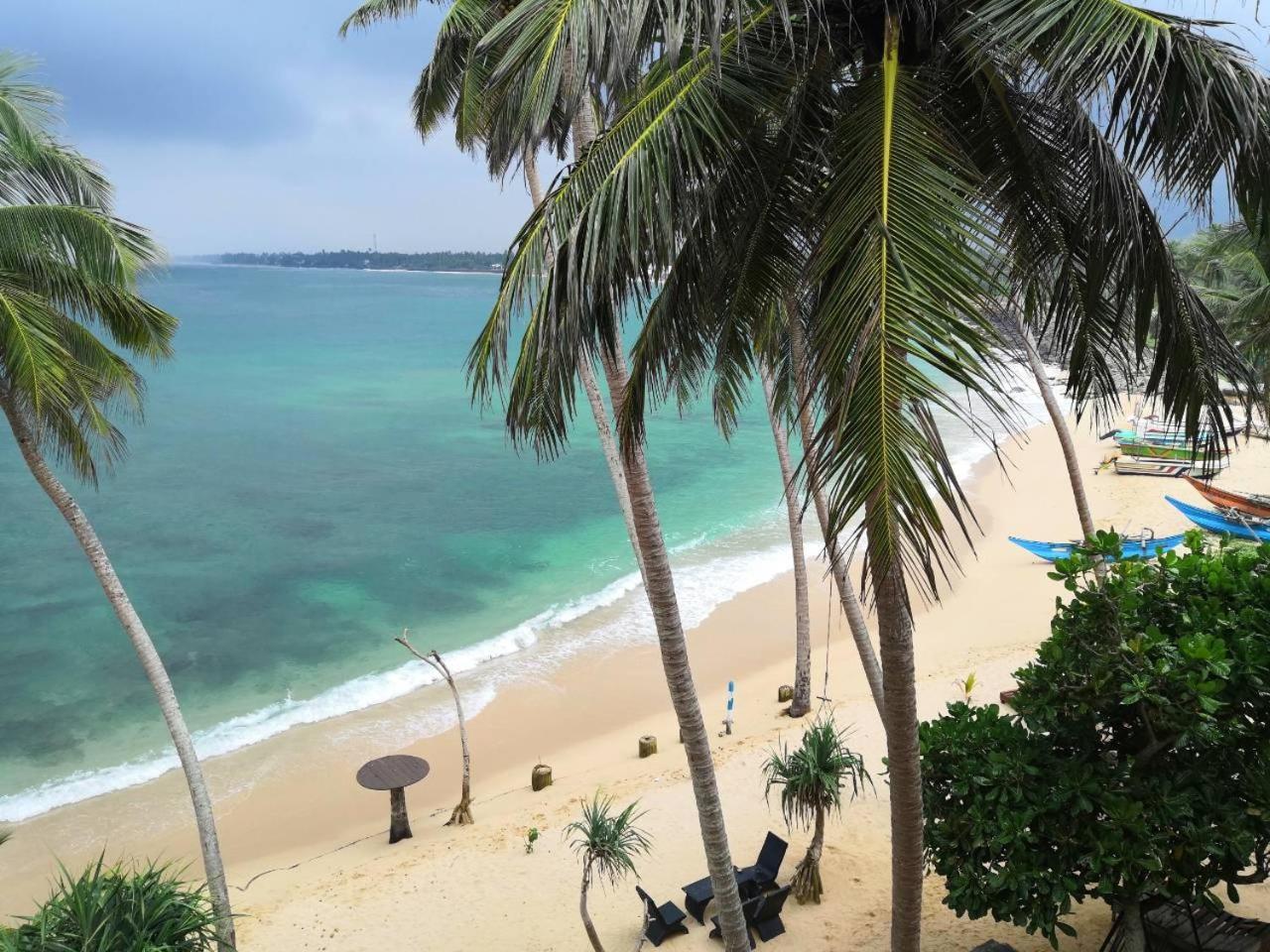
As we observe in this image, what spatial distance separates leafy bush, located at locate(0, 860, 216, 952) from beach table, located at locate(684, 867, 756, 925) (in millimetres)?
4377

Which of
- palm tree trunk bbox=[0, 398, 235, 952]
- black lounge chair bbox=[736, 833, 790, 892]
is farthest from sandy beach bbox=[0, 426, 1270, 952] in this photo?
palm tree trunk bbox=[0, 398, 235, 952]

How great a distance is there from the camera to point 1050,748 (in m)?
5.84

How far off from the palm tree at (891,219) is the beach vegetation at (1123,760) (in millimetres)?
645

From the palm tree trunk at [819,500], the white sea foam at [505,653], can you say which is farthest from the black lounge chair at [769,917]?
the white sea foam at [505,653]

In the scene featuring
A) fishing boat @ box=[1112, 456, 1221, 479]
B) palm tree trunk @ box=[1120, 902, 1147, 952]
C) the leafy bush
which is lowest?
palm tree trunk @ box=[1120, 902, 1147, 952]

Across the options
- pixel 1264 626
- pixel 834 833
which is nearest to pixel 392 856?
pixel 834 833

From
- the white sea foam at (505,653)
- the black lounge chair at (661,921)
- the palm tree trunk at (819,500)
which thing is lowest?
the black lounge chair at (661,921)

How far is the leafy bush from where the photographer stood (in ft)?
16.9

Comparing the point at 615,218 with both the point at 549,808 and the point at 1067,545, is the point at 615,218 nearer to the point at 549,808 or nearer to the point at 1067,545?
the point at 549,808

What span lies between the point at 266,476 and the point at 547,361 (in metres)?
34.6

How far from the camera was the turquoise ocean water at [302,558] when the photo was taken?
16.8 meters

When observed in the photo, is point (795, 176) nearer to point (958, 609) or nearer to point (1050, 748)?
point (1050, 748)

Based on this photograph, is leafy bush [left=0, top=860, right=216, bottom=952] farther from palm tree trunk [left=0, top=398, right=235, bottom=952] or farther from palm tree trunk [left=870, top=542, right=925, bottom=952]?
A: palm tree trunk [left=870, top=542, right=925, bottom=952]

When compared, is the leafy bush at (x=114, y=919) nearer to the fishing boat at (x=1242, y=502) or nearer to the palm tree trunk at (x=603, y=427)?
the palm tree trunk at (x=603, y=427)
